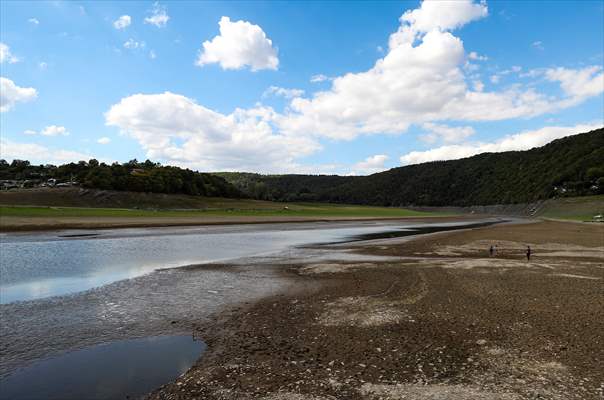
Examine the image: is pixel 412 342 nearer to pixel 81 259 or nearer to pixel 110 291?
pixel 110 291

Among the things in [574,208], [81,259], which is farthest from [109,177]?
[574,208]

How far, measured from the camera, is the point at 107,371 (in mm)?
7668

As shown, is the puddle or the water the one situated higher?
the puddle

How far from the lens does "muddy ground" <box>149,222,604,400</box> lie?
6.61 m

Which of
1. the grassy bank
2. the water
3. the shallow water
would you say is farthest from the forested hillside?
the grassy bank

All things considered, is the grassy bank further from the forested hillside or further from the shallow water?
the forested hillside

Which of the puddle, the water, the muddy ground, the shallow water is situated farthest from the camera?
the water

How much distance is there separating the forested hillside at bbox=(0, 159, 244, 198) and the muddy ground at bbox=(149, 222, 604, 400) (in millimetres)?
89089

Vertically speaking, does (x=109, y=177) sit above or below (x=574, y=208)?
above

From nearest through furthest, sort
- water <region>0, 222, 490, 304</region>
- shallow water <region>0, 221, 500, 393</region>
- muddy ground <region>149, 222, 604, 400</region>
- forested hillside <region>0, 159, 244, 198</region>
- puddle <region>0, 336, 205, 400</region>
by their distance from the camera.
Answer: muddy ground <region>149, 222, 604, 400</region> < puddle <region>0, 336, 205, 400</region> < shallow water <region>0, 221, 500, 393</region> < water <region>0, 222, 490, 304</region> < forested hillside <region>0, 159, 244, 198</region>

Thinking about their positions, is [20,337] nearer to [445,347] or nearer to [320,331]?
[320,331]

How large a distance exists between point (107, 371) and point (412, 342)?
6.71 m

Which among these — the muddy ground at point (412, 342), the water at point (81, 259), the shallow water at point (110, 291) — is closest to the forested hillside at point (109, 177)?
the water at point (81, 259)

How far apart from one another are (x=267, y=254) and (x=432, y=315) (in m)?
17.2
